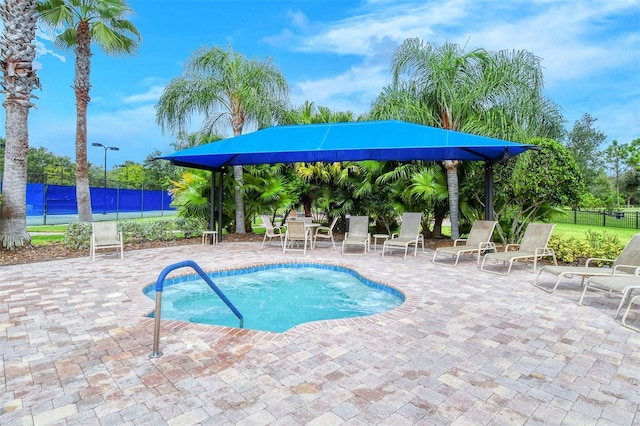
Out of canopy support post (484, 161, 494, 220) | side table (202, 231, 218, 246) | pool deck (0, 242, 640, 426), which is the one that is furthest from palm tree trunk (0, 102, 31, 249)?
canopy support post (484, 161, 494, 220)

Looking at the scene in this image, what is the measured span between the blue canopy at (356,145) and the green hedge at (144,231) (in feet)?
7.64

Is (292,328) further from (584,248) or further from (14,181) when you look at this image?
(14,181)

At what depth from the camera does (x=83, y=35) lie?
11969 millimetres

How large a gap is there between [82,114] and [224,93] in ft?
15.4

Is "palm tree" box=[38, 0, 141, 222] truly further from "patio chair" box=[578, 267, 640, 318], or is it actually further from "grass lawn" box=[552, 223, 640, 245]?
"grass lawn" box=[552, 223, 640, 245]

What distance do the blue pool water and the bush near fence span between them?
1965cm

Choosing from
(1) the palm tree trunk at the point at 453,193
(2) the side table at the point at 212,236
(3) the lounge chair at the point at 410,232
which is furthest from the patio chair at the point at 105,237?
(1) the palm tree trunk at the point at 453,193

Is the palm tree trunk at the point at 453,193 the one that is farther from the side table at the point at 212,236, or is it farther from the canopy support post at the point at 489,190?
the side table at the point at 212,236

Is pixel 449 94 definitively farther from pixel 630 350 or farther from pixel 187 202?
pixel 187 202

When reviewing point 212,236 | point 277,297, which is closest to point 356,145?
point 277,297

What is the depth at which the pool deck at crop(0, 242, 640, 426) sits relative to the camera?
246 cm

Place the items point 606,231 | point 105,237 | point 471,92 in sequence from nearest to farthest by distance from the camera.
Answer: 1. point 105,237
2. point 471,92
3. point 606,231

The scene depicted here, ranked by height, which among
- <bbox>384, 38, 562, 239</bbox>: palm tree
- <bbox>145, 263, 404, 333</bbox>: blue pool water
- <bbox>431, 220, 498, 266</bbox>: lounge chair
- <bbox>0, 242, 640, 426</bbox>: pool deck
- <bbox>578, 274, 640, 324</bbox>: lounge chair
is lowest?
<bbox>145, 263, 404, 333</bbox>: blue pool water

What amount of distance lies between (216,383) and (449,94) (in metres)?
9.65
